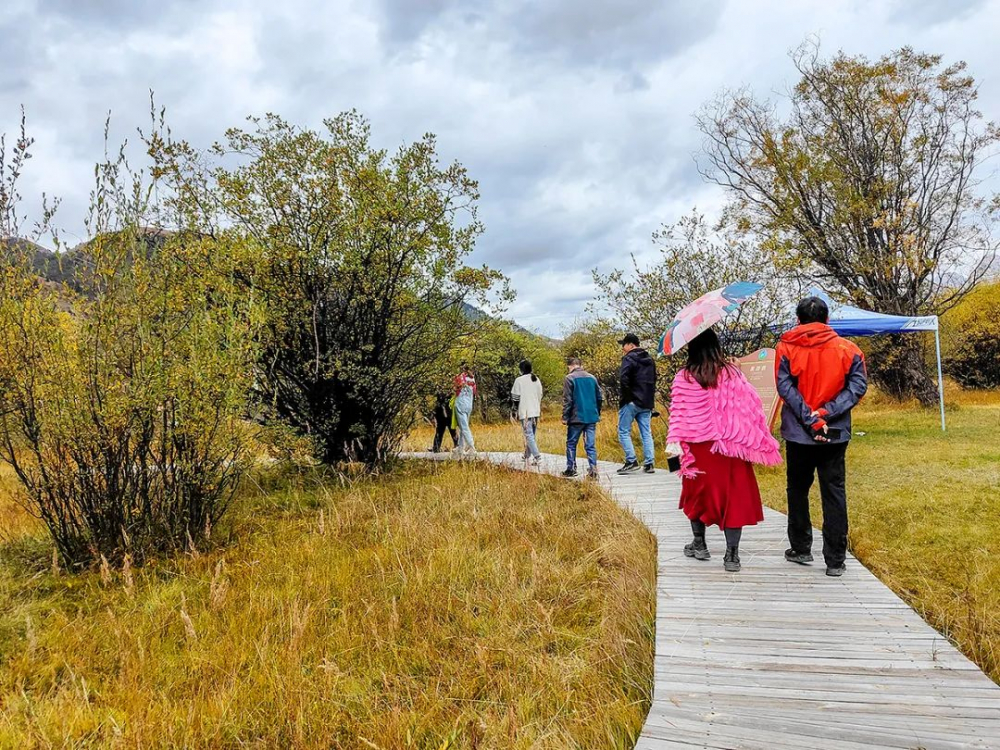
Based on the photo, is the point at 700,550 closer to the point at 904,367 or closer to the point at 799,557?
the point at 799,557

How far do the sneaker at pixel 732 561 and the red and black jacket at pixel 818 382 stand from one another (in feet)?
3.09

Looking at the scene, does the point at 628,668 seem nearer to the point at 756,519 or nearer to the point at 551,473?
the point at 756,519

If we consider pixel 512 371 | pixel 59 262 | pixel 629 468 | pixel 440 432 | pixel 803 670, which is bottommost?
pixel 803 670

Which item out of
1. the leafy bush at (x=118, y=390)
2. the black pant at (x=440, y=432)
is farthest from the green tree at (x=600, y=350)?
the leafy bush at (x=118, y=390)

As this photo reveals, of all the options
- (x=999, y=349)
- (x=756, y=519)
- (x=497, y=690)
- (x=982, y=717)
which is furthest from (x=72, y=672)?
(x=999, y=349)

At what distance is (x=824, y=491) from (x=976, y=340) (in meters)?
29.3

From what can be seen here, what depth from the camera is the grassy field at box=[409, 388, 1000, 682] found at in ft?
11.8

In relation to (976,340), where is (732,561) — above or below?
below

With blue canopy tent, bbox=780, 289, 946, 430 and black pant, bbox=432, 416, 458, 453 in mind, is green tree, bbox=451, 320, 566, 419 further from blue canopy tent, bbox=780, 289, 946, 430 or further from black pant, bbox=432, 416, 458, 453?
blue canopy tent, bbox=780, 289, 946, 430

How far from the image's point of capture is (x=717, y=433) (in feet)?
12.7

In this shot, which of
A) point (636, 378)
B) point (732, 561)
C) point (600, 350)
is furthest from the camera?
point (600, 350)

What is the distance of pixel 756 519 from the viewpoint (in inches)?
152

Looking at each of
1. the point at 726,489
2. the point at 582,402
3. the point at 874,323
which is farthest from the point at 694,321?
the point at 874,323

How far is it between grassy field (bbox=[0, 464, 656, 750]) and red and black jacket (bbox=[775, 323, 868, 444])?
1604mm
